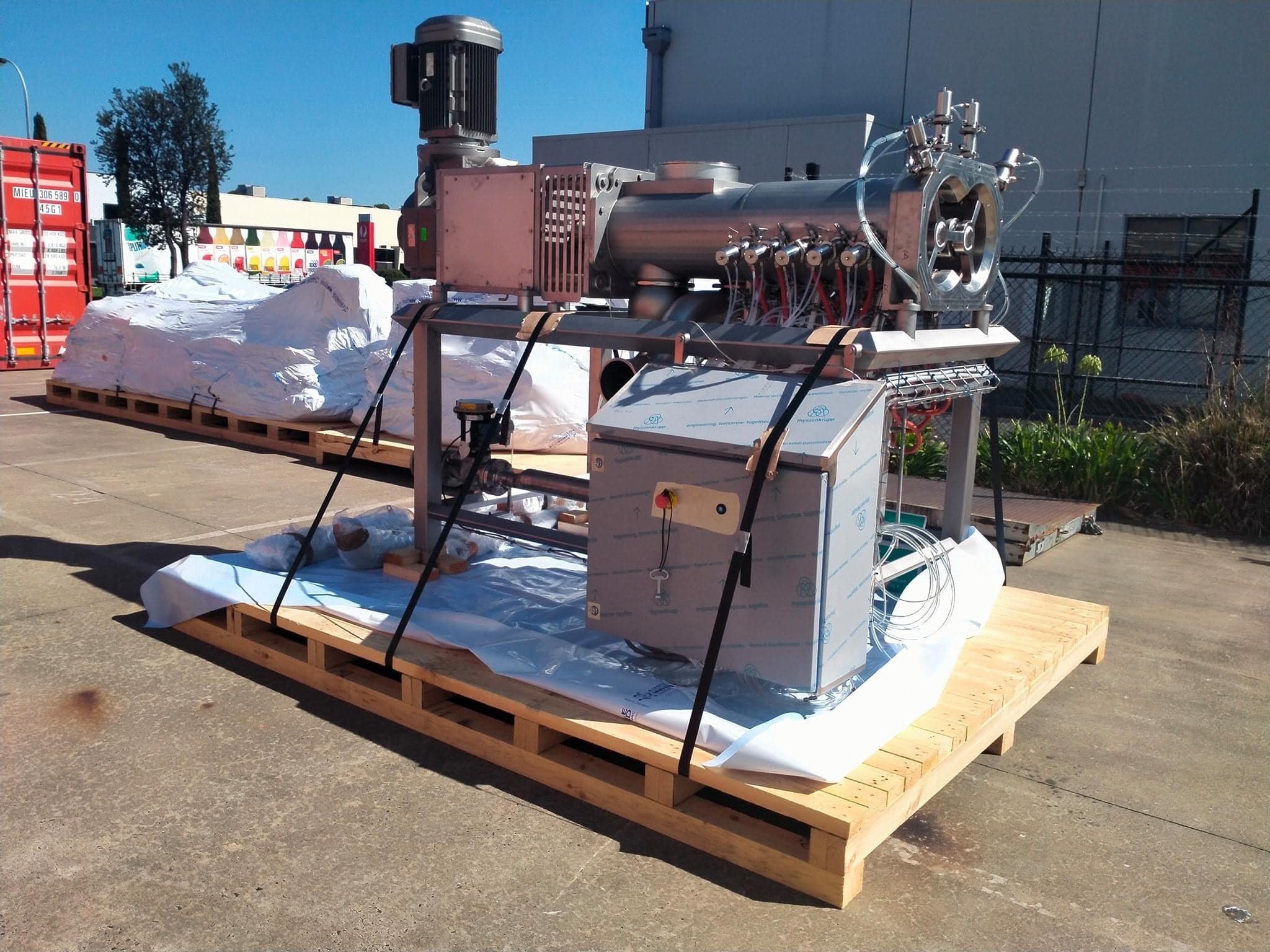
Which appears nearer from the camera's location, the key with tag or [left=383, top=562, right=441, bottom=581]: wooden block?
the key with tag

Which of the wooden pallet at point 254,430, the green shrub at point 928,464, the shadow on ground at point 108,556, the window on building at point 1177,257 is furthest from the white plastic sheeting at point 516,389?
the window on building at point 1177,257

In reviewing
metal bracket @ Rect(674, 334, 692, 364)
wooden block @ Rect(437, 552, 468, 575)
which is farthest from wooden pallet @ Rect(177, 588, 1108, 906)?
metal bracket @ Rect(674, 334, 692, 364)

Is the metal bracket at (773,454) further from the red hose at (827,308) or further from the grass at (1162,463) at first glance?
the grass at (1162,463)

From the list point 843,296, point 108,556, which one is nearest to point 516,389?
point 108,556

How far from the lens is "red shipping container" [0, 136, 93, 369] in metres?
13.1

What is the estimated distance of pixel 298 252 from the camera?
136ft

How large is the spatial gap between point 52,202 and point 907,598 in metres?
13.3

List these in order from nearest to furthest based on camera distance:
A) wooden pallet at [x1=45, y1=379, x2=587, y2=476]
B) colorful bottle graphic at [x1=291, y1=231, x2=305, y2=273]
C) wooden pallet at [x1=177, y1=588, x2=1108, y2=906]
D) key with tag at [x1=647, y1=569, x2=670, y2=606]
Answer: wooden pallet at [x1=177, y1=588, x2=1108, y2=906]
key with tag at [x1=647, y1=569, x2=670, y2=606]
wooden pallet at [x1=45, y1=379, x2=587, y2=476]
colorful bottle graphic at [x1=291, y1=231, x2=305, y2=273]

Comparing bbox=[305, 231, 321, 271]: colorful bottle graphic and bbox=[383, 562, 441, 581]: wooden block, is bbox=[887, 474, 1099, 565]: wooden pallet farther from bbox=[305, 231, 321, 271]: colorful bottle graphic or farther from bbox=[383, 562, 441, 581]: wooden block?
bbox=[305, 231, 321, 271]: colorful bottle graphic

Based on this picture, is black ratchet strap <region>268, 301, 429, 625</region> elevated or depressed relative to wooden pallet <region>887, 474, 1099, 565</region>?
elevated

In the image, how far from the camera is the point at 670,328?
3.58m

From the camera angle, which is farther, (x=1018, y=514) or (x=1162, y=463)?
(x=1162, y=463)

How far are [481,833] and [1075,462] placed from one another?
6.07 meters

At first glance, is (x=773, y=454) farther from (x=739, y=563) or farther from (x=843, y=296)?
(x=843, y=296)
